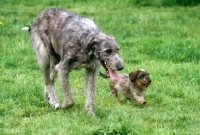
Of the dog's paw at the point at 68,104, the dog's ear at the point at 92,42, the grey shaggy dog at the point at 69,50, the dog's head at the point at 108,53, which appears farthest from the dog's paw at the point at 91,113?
the dog's ear at the point at 92,42

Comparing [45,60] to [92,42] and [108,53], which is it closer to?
[92,42]

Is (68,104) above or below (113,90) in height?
above

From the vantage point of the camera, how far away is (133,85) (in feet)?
28.0

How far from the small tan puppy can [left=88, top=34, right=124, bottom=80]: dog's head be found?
→ 3.64 ft

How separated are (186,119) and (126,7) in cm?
1195

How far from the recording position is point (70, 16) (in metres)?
8.29

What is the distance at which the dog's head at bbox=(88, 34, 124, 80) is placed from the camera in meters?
7.11

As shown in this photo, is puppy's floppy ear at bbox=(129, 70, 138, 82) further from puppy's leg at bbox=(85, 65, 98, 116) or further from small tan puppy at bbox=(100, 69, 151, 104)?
puppy's leg at bbox=(85, 65, 98, 116)

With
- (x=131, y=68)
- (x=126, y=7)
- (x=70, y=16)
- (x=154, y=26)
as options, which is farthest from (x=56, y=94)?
(x=126, y=7)

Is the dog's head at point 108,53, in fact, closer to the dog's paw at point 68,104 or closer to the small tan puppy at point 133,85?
the dog's paw at point 68,104

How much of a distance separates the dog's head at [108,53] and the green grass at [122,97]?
2.28 feet

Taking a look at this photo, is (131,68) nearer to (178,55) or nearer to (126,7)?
(178,55)

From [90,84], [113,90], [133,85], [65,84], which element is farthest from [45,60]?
[133,85]

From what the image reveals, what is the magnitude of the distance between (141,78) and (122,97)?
793 millimetres
